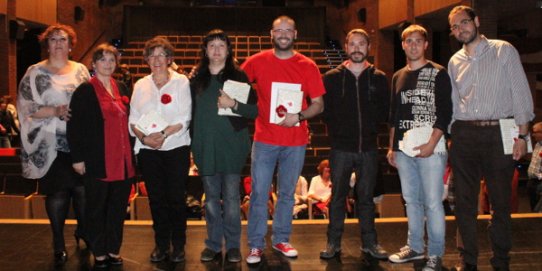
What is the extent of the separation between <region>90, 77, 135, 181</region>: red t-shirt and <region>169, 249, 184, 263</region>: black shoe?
575mm

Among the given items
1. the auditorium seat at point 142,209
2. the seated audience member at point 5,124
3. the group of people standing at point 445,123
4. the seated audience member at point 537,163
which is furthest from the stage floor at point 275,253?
the seated audience member at point 5,124

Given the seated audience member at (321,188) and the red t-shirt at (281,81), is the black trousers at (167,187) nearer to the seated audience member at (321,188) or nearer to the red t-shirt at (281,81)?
the red t-shirt at (281,81)

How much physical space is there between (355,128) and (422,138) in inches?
17.6

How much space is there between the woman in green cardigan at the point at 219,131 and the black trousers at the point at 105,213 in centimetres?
53

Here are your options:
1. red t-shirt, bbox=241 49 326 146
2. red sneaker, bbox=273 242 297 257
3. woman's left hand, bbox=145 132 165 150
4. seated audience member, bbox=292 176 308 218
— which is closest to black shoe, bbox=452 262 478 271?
red sneaker, bbox=273 242 297 257

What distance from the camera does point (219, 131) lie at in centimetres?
367

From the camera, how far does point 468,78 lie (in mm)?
3500

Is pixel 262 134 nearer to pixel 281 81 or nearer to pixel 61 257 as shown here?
pixel 281 81

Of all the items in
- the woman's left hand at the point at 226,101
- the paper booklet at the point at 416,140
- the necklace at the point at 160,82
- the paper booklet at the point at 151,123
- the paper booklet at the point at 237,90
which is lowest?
the paper booklet at the point at 416,140

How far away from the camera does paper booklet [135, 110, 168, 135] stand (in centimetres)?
354

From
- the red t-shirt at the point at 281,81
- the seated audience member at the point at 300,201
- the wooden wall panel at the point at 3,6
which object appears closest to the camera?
the red t-shirt at the point at 281,81

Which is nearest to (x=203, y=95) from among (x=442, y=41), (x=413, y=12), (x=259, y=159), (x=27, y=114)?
(x=259, y=159)

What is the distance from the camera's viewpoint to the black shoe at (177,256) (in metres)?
3.71

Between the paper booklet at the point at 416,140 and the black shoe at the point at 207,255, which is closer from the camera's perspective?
the paper booklet at the point at 416,140
